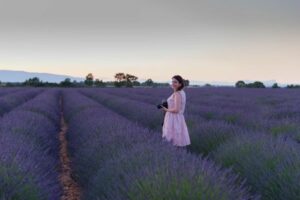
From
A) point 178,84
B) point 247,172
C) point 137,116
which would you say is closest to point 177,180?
point 247,172

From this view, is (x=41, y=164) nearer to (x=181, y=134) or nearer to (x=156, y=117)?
(x=181, y=134)

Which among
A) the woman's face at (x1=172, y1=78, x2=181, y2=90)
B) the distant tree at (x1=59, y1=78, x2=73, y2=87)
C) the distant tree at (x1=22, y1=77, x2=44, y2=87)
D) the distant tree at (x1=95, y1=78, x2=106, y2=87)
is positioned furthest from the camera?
the distant tree at (x1=95, y1=78, x2=106, y2=87)

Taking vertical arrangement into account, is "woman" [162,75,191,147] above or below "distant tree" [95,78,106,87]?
above

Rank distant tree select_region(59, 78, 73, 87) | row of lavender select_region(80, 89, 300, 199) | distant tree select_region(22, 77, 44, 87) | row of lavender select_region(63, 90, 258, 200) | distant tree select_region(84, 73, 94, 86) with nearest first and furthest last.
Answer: row of lavender select_region(63, 90, 258, 200)
row of lavender select_region(80, 89, 300, 199)
distant tree select_region(22, 77, 44, 87)
distant tree select_region(59, 78, 73, 87)
distant tree select_region(84, 73, 94, 86)

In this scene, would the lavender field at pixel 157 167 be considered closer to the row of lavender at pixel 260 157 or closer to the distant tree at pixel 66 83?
the row of lavender at pixel 260 157

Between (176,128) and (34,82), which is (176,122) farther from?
(34,82)

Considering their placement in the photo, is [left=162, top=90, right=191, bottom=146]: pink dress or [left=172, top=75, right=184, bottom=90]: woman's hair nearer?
[left=172, top=75, right=184, bottom=90]: woman's hair

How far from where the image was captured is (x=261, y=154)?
4410 millimetres

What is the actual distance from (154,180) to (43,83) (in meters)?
69.8

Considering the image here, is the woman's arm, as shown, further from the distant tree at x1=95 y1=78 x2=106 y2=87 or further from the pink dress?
the distant tree at x1=95 y1=78 x2=106 y2=87

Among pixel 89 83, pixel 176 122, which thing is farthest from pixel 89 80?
pixel 176 122

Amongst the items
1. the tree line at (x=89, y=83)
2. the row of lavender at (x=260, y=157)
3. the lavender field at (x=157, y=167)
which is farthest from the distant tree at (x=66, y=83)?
the row of lavender at (x=260, y=157)

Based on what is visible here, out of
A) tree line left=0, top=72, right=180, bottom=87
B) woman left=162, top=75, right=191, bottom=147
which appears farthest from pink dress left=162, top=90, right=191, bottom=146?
tree line left=0, top=72, right=180, bottom=87

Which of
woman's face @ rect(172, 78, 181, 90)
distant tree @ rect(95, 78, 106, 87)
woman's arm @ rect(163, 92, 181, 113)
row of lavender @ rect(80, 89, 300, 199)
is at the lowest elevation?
distant tree @ rect(95, 78, 106, 87)
